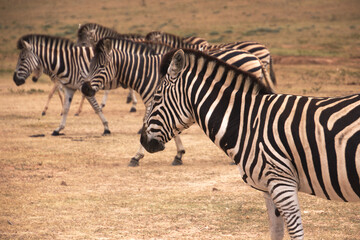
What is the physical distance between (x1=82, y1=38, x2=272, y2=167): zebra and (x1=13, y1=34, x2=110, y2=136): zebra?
77.2 inches

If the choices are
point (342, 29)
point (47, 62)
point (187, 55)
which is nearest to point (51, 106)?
point (47, 62)

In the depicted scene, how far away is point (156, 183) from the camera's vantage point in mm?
8133

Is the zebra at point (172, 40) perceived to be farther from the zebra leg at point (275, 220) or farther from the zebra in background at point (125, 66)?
the zebra leg at point (275, 220)

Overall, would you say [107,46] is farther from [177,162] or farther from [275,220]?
[275,220]

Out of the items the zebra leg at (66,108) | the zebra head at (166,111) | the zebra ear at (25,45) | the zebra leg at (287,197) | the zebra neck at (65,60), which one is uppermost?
the zebra head at (166,111)

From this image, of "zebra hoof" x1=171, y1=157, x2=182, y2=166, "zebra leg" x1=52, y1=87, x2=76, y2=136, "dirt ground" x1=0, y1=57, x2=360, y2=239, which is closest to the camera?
"dirt ground" x1=0, y1=57, x2=360, y2=239

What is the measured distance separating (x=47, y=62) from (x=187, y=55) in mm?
8358

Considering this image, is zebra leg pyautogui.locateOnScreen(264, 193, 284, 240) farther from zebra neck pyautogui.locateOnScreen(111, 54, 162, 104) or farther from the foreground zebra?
zebra neck pyautogui.locateOnScreen(111, 54, 162, 104)

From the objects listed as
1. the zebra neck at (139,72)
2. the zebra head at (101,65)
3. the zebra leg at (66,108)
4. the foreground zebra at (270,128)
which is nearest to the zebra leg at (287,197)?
the foreground zebra at (270,128)

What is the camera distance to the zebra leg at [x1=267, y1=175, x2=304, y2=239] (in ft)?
13.7

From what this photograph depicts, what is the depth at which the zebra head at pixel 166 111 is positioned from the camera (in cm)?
483

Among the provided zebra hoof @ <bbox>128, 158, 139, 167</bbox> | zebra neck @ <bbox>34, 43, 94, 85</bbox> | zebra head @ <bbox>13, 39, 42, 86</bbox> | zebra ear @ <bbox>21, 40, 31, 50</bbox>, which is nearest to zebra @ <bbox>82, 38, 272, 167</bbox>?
zebra hoof @ <bbox>128, 158, 139, 167</bbox>

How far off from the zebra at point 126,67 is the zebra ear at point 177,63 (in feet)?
15.5

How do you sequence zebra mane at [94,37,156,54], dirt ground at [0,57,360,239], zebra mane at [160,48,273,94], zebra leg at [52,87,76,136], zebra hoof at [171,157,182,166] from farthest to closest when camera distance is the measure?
zebra leg at [52,87,76,136]
zebra mane at [94,37,156,54]
zebra hoof at [171,157,182,166]
dirt ground at [0,57,360,239]
zebra mane at [160,48,273,94]
